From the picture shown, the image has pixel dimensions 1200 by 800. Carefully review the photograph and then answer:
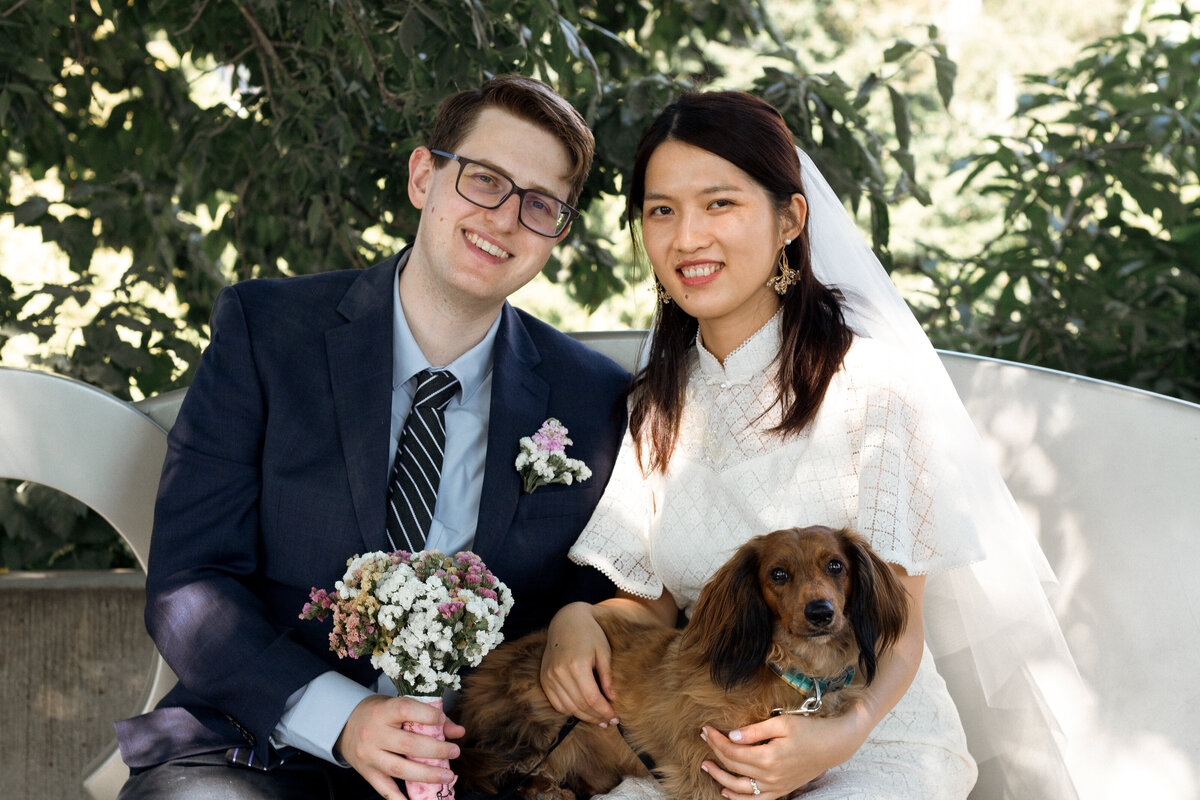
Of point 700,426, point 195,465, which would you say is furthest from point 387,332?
point 700,426

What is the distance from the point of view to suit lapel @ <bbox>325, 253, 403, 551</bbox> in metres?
2.42

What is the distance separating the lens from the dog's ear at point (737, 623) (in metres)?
2.07

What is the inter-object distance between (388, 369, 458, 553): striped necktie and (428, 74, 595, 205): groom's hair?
63 cm

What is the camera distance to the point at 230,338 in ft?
8.11

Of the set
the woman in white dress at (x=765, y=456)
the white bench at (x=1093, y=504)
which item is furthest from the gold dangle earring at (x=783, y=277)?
the white bench at (x=1093, y=504)

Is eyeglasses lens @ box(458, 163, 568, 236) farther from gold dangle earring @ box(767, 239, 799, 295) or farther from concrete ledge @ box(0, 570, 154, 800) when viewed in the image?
concrete ledge @ box(0, 570, 154, 800)

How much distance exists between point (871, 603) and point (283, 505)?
1361mm

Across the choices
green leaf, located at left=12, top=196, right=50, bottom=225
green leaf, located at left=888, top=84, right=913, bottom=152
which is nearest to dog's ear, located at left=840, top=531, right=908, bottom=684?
green leaf, located at left=888, top=84, right=913, bottom=152

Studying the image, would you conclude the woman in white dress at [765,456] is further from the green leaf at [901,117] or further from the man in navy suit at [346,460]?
the green leaf at [901,117]

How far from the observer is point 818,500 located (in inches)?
92.4

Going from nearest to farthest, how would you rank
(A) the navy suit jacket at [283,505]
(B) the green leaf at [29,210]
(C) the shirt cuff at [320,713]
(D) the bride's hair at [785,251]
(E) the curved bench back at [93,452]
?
(C) the shirt cuff at [320,713]
(A) the navy suit jacket at [283,505]
(D) the bride's hair at [785,251]
(E) the curved bench back at [93,452]
(B) the green leaf at [29,210]

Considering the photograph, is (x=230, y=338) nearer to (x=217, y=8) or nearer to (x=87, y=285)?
(x=87, y=285)

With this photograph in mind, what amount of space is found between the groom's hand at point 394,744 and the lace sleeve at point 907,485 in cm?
99

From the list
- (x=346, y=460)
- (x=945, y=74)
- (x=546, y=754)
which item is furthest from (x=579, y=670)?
(x=945, y=74)
